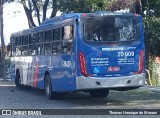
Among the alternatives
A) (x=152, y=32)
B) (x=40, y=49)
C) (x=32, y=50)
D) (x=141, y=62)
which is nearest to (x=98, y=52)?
(x=141, y=62)

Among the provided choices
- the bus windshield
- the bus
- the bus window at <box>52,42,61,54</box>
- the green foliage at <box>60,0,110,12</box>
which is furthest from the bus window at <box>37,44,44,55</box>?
the green foliage at <box>60,0,110,12</box>

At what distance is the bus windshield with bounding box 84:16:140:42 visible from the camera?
15156mm

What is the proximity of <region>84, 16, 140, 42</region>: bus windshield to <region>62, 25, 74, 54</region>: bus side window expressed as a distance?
649 millimetres

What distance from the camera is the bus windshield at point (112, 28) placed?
49.7 feet

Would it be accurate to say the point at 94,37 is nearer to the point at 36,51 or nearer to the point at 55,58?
the point at 55,58

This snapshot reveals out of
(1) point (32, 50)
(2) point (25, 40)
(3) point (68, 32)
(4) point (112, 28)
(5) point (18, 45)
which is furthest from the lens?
(5) point (18, 45)

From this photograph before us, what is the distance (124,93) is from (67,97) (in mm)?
2628

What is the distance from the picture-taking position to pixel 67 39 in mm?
Result: 15703

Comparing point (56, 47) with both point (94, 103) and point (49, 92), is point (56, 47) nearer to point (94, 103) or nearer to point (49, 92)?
point (49, 92)

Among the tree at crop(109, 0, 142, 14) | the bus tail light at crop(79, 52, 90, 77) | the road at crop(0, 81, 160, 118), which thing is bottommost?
the road at crop(0, 81, 160, 118)

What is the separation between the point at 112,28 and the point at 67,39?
1640 millimetres

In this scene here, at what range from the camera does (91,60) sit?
1495cm

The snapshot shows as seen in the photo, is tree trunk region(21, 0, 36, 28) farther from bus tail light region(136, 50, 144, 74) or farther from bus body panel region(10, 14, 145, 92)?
bus tail light region(136, 50, 144, 74)

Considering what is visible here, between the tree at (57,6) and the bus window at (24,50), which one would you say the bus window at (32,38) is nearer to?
the bus window at (24,50)
